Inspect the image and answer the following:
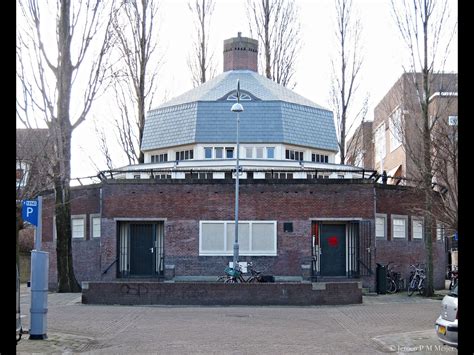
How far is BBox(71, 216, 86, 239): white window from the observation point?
31891 mm

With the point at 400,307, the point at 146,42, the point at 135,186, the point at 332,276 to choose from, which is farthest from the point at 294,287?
the point at 146,42

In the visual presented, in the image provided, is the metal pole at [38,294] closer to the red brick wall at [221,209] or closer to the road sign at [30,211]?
the road sign at [30,211]

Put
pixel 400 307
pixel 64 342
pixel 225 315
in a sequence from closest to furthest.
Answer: pixel 64 342
pixel 225 315
pixel 400 307

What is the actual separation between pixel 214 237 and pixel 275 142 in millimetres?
10883

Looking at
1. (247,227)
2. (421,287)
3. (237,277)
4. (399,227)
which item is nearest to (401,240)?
(399,227)

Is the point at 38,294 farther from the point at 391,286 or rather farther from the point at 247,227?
the point at 391,286

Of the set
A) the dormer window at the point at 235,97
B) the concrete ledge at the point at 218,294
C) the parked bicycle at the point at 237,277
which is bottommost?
the concrete ledge at the point at 218,294

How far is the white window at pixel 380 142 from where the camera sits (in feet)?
214

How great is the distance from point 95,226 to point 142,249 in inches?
94.7

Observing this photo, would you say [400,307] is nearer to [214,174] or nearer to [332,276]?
[332,276]

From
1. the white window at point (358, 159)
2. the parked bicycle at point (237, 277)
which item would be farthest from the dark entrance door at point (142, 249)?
the white window at point (358, 159)

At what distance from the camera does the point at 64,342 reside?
1558 cm

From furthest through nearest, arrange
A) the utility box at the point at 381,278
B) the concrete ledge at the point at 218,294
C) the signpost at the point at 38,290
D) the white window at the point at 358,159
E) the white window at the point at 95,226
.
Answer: the white window at the point at 358,159 < the white window at the point at 95,226 < the utility box at the point at 381,278 < the concrete ledge at the point at 218,294 < the signpost at the point at 38,290

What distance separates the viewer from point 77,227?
32188mm
